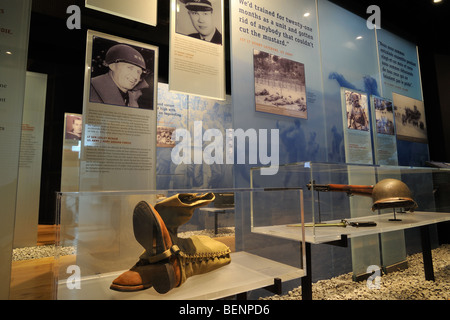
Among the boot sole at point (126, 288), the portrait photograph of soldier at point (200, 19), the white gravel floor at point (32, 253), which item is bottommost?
the white gravel floor at point (32, 253)

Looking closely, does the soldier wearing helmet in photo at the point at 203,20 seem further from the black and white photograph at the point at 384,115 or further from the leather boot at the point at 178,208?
the black and white photograph at the point at 384,115

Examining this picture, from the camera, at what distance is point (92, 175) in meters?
2.24

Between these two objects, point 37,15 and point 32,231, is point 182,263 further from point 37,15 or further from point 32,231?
point 32,231

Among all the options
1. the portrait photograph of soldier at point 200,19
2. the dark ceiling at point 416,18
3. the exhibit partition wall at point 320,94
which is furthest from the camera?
the dark ceiling at point 416,18

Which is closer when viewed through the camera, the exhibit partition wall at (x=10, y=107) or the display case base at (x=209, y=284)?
the display case base at (x=209, y=284)

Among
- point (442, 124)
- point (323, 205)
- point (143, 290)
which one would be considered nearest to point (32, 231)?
point (143, 290)

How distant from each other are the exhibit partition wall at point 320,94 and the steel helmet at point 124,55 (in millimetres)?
957

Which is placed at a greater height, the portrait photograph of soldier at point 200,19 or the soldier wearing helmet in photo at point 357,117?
the portrait photograph of soldier at point 200,19

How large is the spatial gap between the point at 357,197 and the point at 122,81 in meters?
2.65

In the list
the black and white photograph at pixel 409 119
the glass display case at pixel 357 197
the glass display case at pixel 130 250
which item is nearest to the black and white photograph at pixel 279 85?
the glass display case at pixel 357 197

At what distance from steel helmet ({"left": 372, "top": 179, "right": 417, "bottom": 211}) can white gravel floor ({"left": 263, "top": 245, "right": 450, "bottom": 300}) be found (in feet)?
3.49

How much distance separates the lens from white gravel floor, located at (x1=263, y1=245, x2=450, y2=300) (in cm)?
279

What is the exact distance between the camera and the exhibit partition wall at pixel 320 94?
115 inches
